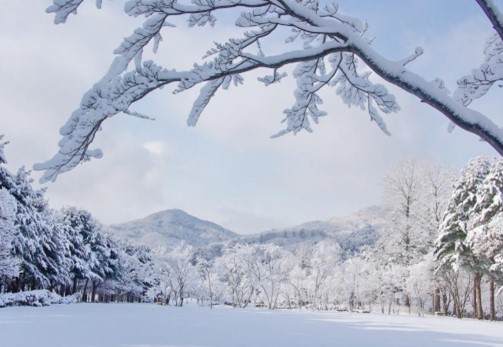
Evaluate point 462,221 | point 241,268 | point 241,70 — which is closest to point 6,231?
point 241,70

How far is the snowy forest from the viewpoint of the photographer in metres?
26.2

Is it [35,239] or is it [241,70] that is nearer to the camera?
[241,70]

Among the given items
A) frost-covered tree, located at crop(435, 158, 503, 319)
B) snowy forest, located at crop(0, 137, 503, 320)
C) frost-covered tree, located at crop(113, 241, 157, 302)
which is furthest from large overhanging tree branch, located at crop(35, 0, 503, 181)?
frost-covered tree, located at crop(113, 241, 157, 302)

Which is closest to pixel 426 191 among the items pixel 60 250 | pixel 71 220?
pixel 60 250

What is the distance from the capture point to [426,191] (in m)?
35.9

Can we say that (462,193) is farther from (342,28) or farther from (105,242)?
(105,242)

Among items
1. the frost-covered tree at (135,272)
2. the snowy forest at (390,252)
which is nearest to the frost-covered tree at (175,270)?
the snowy forest at (390,252)

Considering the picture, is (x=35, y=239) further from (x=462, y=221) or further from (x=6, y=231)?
(x=462, y=221)

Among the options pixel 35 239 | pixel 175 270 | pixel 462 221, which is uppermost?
pixel 462 221

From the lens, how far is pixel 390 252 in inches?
1491

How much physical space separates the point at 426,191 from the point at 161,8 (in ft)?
114

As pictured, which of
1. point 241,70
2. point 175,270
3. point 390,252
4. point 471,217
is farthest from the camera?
point 175,270

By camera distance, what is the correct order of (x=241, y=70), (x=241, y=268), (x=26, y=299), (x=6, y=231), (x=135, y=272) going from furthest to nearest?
(x=135, y=272) → (x=241, y=268) → (x=26, y=299) → (x=6, y=231) → (x=241, y=70)

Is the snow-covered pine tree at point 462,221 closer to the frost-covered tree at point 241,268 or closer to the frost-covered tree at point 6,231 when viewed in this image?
the frost-covered tree at point 6,231
